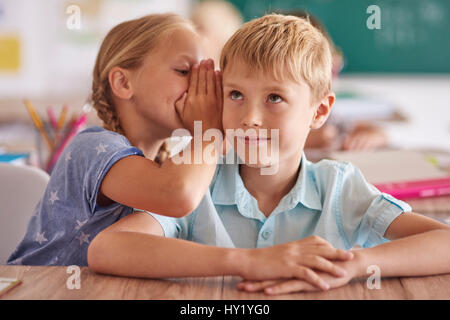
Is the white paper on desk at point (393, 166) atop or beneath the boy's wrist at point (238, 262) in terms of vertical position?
beneath

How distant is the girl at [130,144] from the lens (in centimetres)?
97

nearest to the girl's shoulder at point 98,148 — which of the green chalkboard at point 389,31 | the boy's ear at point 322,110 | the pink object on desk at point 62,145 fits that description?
the boy's ear at point 322,110

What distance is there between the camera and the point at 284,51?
40.1 inches

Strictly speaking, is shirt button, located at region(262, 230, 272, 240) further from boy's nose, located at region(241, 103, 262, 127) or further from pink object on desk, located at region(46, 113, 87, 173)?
pink object on desk, located at region(46, 113, 87, 173)

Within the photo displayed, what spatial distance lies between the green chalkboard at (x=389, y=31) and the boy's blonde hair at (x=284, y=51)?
12.0 ft

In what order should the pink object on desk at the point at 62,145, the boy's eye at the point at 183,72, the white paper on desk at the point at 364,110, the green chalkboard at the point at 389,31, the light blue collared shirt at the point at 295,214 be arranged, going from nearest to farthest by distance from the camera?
the light blue collared shirt at the point at 295,214, the boy's eye at the point at 183,72, the pink object on desk at the point at 62,145, the white paper on desk at the point at 364,110, the green chalkboard at the point at 389,31

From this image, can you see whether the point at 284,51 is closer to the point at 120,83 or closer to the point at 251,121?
the point at 251,121

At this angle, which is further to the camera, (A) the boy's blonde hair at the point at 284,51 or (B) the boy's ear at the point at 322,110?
(B) the boy's ear at the point at 322,110

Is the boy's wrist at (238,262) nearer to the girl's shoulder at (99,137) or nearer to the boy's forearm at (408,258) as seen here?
the boy's forearm at (408,258)

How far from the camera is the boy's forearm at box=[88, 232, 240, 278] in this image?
820 mm

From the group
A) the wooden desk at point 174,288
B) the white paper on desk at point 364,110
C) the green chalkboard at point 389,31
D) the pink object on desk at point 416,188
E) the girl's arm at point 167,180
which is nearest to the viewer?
the wooden desk at point 174,288

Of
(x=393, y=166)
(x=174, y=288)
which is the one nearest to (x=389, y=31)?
(x=393, y=166)
